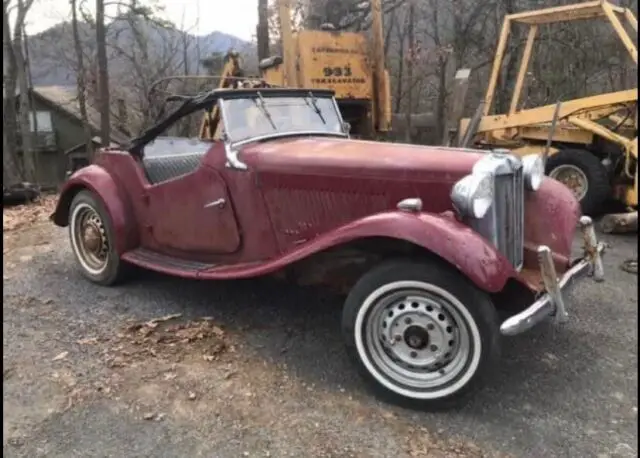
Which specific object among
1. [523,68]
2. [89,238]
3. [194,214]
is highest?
[523,68]

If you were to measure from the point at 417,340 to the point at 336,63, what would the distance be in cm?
664

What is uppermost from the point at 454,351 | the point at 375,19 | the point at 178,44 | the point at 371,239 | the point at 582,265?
the point at 178,44

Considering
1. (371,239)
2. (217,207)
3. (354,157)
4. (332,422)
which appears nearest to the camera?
(332,422)

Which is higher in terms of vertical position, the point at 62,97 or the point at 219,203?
the point at 62,97

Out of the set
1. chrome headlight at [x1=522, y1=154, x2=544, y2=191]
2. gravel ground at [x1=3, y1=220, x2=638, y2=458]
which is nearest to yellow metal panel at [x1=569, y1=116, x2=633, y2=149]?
gravel ground at [x1=3, y1=220, x2=638, y2=458]

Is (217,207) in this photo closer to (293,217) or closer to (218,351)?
(293,217)

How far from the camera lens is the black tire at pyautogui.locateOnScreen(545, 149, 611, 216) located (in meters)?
7.96

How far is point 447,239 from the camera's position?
3.17 m

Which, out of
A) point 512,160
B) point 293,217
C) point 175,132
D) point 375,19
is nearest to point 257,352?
point 293,217

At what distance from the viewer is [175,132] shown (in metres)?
5.56

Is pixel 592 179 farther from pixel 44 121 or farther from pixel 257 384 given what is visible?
pixel 44 121

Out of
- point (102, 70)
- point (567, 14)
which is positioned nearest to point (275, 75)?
point (567, 14)

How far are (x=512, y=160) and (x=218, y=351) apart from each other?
2199 mm

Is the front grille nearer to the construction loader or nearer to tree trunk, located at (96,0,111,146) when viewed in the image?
the construction loader
